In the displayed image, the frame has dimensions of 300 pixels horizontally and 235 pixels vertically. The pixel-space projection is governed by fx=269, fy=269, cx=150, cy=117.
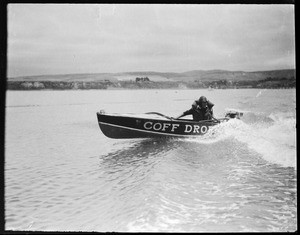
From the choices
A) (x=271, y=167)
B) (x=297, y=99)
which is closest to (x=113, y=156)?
(x=271, y=167)

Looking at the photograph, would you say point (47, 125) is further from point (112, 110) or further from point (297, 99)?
point (297, 99)

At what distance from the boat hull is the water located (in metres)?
0.39

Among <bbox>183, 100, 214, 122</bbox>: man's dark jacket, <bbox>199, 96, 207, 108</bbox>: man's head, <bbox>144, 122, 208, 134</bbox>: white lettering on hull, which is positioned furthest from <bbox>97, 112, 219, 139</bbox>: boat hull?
<bbox>199, 96, 207, 108</bbox>: man's head

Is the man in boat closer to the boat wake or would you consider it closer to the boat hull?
the boat hull

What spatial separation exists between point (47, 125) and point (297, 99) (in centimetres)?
847

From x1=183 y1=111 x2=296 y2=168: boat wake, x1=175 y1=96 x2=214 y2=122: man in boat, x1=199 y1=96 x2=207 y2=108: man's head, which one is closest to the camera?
x1=183 y1=111 x2=296 y2=168: boat wake

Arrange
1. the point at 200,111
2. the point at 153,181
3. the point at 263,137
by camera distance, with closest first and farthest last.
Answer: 1. the point at 153,181
2. the point at 200,111
3. the point at 263,137

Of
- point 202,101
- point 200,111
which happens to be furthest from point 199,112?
point 202,101

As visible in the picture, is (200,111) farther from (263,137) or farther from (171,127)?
(263,137)

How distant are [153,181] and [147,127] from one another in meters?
2.46

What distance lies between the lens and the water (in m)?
4.60

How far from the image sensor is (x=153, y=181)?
18.7 ft

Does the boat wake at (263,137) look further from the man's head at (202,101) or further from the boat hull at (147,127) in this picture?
the man's head at (202,101)

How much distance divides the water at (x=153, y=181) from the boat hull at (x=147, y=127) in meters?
0.39
